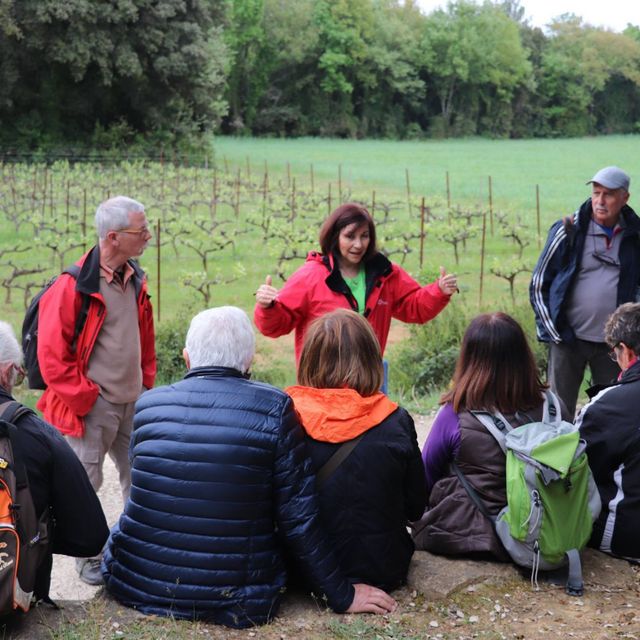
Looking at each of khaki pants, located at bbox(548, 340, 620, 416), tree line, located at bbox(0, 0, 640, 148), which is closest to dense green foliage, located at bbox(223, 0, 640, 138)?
tree line, located at bbox(0, 0, 640, 148)

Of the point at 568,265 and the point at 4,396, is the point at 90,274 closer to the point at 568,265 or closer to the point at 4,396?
the point at 4,396

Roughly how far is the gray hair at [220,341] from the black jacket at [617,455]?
1514 millimetres

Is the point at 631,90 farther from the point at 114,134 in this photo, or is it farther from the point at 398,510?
the point at 398,510

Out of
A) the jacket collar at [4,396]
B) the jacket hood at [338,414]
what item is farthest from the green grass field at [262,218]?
the jacket collar at [4,396]

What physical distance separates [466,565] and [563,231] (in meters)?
2.25

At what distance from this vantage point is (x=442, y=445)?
3572 millimetres

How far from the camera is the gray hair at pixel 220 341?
2982 millimetres

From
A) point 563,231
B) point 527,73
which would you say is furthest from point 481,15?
point 563,231

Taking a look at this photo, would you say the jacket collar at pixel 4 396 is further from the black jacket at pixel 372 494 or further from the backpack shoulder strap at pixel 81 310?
the backpack shoulder strap at pixel 81 310

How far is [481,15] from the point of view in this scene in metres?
80.4

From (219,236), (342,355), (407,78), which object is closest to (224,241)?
(219,236)

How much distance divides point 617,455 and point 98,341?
234 centimetres

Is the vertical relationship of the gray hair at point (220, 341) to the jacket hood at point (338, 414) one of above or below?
above

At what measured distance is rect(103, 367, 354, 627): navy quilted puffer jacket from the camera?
2.90 meters
